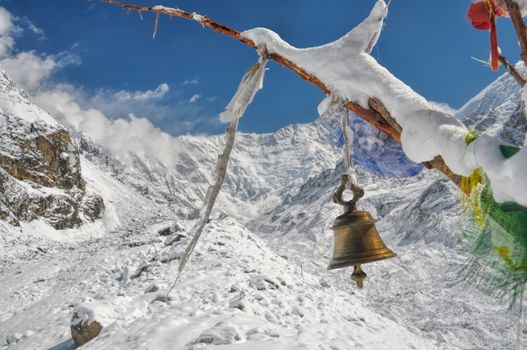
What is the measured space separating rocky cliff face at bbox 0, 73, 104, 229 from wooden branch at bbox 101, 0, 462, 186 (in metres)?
66.6

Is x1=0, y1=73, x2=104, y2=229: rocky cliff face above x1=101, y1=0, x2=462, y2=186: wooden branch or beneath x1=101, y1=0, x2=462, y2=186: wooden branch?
above

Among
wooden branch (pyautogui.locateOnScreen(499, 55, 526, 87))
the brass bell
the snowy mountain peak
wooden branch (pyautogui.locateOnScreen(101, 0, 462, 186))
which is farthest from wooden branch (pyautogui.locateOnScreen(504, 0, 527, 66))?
the snowy mountain peak

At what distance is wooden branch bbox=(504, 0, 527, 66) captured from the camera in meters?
1.43

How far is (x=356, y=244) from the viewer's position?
8.77ft

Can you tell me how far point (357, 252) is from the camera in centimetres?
264

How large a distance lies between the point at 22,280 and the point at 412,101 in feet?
66.7

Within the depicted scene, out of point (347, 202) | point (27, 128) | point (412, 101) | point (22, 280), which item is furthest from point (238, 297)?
point (27, 128)

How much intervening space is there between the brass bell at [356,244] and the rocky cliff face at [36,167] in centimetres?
6689

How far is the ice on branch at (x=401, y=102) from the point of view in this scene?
1.29 m

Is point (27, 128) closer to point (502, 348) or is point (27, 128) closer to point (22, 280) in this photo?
point (22, 280)

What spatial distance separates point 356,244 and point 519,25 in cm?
158

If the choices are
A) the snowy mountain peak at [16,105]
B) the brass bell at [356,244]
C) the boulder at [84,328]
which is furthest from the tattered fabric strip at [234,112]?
the snowy mountain peak at [16,105]

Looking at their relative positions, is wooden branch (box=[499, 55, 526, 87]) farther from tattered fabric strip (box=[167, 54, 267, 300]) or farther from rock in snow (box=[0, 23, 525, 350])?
tattered fabric strip (box=[167, 54, 267, 300])

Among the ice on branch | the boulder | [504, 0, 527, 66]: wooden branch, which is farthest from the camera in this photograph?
the boulder
